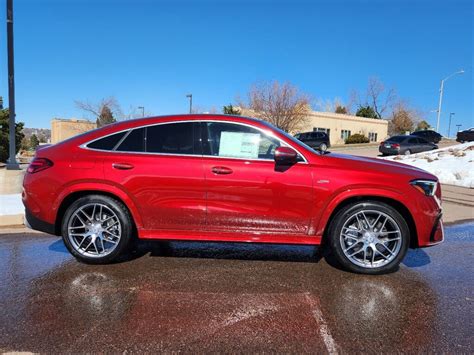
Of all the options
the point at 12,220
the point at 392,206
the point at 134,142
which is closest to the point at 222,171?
the point at 134,142

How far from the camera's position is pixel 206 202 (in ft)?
14.1

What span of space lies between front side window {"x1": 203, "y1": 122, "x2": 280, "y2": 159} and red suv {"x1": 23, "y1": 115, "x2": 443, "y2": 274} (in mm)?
12

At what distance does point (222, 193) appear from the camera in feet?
14.1

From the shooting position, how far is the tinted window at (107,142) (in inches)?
178

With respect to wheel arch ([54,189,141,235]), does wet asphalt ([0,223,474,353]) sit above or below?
below

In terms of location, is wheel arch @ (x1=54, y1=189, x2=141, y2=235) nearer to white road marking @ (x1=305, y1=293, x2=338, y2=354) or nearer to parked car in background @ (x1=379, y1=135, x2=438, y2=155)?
white road marking @ (x1=305, y1=293, x2=338, y2=354)

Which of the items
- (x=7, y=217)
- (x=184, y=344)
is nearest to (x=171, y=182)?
(x=184, y=344)

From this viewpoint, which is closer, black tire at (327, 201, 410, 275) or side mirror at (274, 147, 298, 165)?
side mirror at (274, 147, 298, 165)

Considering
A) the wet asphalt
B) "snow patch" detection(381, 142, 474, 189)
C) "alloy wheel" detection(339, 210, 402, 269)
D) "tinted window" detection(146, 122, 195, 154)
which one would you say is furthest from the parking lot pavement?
"tinted window" detection(146, 122, 195, 154)

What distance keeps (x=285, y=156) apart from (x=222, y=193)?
0.82 m

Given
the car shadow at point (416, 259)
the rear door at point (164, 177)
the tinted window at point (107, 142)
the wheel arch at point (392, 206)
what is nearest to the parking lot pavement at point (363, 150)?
the car shadow at point (416, 259)

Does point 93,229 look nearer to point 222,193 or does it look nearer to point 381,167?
point 222,193

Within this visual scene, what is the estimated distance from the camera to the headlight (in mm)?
4254

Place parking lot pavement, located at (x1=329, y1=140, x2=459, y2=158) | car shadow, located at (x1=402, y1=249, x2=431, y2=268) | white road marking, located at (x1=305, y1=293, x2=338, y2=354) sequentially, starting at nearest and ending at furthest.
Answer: white road marking, located at (x1=305, y1=293, x2=338, y2=354) → car shadow, located at (x1=402, y1=249, x2=431, y2=268) → parking lot pavement, located at (x1=329, y1=140, x2=459, y2=158)
